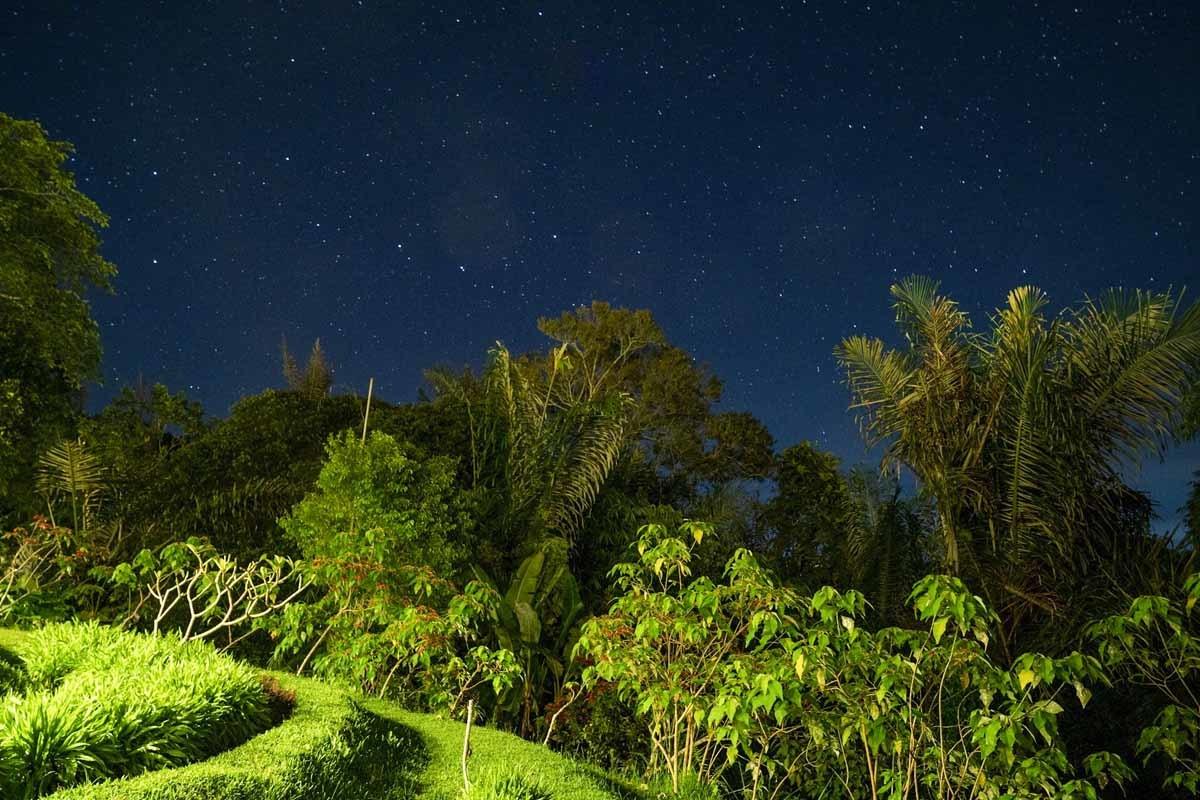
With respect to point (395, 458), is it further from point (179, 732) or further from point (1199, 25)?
point (1199, 25)

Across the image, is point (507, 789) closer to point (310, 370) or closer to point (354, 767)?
point (354, 767)

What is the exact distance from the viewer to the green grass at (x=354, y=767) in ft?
10.8

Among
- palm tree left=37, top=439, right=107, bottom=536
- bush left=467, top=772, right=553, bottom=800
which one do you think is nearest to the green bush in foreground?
bush left=467, top=772, right=553, bottom=800

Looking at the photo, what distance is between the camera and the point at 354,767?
4.20 metres

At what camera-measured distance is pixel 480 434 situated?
1098cm

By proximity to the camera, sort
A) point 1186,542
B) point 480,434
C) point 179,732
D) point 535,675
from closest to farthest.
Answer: point 179,732, point 1186,542, point 535,675, point 480,434


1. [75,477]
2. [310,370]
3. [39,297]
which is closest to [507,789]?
[75,477]

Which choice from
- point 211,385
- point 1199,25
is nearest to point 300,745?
point 1199,25

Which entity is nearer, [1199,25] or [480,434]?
[1199,25]

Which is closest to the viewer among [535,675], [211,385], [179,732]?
[179,732]

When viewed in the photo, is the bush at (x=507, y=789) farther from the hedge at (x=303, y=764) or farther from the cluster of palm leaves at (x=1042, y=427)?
the cluster of palm leaves at (x=1042, y=427)

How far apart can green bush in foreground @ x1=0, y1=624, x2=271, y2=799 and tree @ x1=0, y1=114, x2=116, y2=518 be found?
634 centimetres

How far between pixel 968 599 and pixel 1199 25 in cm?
801

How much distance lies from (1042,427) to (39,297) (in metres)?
11.9
